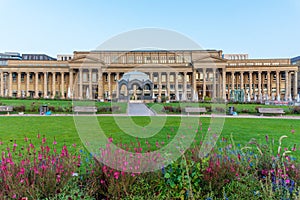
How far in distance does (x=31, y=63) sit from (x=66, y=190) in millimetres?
86832

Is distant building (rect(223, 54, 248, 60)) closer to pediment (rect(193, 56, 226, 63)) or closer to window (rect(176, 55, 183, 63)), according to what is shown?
window (rect(176, 55, 183, 63))

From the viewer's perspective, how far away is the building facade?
7556 cm

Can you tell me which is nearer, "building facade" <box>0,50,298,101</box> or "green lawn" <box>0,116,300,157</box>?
"green lawn" <box>0,116,300,157</box>

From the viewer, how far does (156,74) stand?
82688 millimetres

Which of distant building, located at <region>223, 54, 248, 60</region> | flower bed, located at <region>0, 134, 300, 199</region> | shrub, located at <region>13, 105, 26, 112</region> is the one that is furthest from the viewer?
distant building, located at <region>223, 54, 248, 60</region>

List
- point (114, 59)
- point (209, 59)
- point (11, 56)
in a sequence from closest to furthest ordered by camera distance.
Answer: point (209, 59) → point (114, 59) → point (11, 56)

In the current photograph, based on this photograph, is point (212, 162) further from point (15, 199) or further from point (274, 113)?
point (274, 113)

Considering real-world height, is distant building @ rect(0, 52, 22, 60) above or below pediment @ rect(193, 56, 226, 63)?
above

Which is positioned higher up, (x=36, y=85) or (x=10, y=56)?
(x=10, y=56)

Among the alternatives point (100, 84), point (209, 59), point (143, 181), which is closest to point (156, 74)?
point (209, 59)

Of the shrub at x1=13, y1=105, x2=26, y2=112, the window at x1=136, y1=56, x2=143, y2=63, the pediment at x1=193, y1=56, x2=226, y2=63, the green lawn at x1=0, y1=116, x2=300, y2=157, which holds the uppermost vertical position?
the window at x1=136, y1=56, x2=143, y2=63

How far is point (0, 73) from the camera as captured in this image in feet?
257

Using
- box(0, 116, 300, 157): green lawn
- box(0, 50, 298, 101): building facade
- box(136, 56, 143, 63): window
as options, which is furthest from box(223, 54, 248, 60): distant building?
box(0, 116, 300, 157): green lawn

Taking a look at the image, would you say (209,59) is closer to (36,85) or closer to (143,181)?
(36,85)
